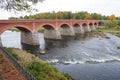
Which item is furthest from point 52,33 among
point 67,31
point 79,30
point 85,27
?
point 85,27

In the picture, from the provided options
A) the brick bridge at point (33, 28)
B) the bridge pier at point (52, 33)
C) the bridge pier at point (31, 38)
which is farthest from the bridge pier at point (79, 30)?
the bridge pier at point (31, 38)

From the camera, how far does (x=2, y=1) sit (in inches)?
1040

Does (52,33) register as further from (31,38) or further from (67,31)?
(31,38)

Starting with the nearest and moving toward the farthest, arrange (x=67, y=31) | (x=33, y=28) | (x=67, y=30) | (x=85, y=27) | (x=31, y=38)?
(x=31, y=38)
(x=33, y=28)
(x=67, y=31)
(x=67, y=30)
(x=85, y=27)

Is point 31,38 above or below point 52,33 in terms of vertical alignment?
above

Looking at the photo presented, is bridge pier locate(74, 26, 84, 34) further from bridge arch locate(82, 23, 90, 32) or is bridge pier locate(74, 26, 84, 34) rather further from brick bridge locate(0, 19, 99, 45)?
bridge arch locate(82, 23, 90, 32)

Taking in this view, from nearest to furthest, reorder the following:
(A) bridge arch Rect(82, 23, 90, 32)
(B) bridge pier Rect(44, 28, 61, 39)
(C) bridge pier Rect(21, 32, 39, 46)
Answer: (C) bridge pier Rect(21, 32, 39, 46) → (B) bridge pier Rect(44, 28, 61, 39) → (A) bridge arch Rect(82, 23, 90, 32)

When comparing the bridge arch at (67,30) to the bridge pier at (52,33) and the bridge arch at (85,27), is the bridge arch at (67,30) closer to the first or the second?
the bridge pier at (52,33)

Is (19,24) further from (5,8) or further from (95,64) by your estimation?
(5,8)

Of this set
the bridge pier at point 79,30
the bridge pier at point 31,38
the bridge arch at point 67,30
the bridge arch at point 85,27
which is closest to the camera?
the bridge pier at point 31,38

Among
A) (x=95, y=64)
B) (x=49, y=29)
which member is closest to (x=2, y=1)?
(x=95, y=64)

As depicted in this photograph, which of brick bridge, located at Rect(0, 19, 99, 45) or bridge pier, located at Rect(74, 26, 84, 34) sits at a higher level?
brick bridge, located at Rect(0, 19, 99, 45)

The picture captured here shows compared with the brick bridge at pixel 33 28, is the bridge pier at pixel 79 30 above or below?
below

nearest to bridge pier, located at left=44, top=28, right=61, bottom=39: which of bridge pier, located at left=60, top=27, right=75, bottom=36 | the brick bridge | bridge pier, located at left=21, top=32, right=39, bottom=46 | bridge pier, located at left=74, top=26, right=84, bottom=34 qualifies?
the brick bridge
